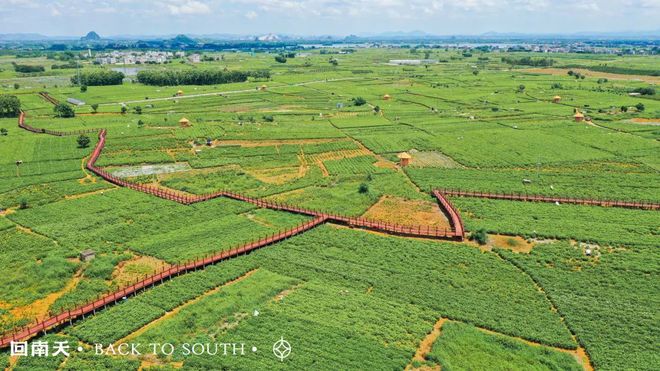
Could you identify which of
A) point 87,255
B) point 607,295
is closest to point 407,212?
point 607,295

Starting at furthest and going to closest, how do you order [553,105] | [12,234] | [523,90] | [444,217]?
[523,90]
[553,105]
[444,217]
[12,234]

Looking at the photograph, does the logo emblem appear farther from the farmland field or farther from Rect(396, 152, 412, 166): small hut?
Rect(396, 152, 412, 166): small hut

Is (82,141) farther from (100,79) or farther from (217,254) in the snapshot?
(100,79)

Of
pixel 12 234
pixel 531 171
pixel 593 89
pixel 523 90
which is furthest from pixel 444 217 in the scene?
pixel 593 89

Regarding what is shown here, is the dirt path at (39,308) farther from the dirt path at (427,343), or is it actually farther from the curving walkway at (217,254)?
the dirt path at (427,343)

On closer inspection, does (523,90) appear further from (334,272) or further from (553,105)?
(334,272)

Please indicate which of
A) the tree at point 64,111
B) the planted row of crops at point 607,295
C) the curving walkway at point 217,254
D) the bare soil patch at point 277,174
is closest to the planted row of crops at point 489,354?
the planted row of crops at point 607,295
